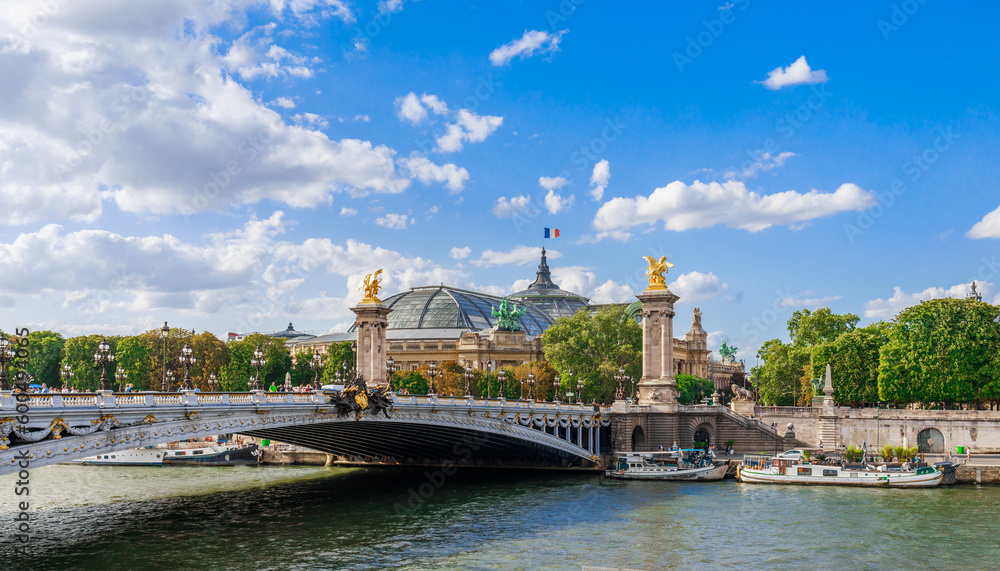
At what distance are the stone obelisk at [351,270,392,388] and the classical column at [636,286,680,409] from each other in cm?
2331

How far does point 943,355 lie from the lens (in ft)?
252

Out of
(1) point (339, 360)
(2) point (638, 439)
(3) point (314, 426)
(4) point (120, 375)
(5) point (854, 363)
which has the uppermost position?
(1) point (339, 360)

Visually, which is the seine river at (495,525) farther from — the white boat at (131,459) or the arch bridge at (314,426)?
the white boat at (131,459)

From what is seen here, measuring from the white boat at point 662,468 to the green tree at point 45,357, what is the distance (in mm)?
70964

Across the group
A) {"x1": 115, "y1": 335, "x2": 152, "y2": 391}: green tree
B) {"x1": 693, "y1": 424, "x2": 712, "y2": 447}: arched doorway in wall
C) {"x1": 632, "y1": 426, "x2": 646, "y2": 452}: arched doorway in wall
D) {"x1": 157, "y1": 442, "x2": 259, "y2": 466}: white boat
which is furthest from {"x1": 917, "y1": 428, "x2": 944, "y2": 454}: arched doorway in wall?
{"x1": 115, "y1": 335, "x2": 152, "y2": 391}: green tree

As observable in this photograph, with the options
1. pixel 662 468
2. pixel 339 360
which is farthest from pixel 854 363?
pixel 339 360

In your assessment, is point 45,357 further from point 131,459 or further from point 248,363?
point 131,459

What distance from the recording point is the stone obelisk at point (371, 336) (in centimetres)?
8381

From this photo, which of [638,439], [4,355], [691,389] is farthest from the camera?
[691,389]

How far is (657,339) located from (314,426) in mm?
33405

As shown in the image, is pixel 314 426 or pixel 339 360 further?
pixel 339 360

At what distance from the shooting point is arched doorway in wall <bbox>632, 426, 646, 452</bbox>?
73500 millimetres

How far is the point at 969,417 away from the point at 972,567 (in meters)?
43.0

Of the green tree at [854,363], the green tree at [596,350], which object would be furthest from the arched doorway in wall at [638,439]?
the green tree at [854,363]
